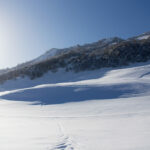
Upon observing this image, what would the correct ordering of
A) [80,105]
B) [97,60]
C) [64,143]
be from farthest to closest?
[97,60]
[80,105]
[64,143]

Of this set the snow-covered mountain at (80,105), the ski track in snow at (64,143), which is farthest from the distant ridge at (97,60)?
the ski track in snow at (64,143)

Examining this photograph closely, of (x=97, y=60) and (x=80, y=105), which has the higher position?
(x=97, y=60)

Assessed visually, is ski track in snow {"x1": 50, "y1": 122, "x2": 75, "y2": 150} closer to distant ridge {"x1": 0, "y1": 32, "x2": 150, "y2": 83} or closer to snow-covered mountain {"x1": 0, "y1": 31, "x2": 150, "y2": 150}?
snow-covered mountain {"x1": 0, "y1": 31, "x2": 150, "y2": 150}

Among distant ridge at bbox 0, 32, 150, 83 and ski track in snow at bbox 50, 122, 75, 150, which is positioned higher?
distant ridge at bbox 0, 32, 150, 83

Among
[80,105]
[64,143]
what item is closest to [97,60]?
[80,105]

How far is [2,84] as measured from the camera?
113 ft

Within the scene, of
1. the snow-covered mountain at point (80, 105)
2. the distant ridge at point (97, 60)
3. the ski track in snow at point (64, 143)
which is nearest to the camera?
the ski track in snow at point (64, 143)

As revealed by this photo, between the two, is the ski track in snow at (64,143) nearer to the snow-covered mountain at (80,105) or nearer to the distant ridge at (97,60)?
the snow-covered mountain at (80,105)

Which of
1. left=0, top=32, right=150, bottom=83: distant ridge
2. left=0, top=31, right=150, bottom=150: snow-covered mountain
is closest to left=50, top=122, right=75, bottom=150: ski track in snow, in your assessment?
left=0, top=31, right=150, bottom=150: snow-covered mountain

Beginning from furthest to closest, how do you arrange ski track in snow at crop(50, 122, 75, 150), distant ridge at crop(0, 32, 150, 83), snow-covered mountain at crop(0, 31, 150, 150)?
distant ridge at crop(0, 32, 150, 83) → snow-covered mountain at crop(0, 31, 150, 150) → ski track in snow at crop(50, 122, 75, 150)

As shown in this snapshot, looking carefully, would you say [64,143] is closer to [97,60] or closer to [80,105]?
[80,105]

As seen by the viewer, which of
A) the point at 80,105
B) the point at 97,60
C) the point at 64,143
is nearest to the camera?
the point at 64,143

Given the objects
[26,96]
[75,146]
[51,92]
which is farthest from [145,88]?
[75,146]

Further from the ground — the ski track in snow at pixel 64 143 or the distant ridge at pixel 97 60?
the distant ridge at pixel 97 60
